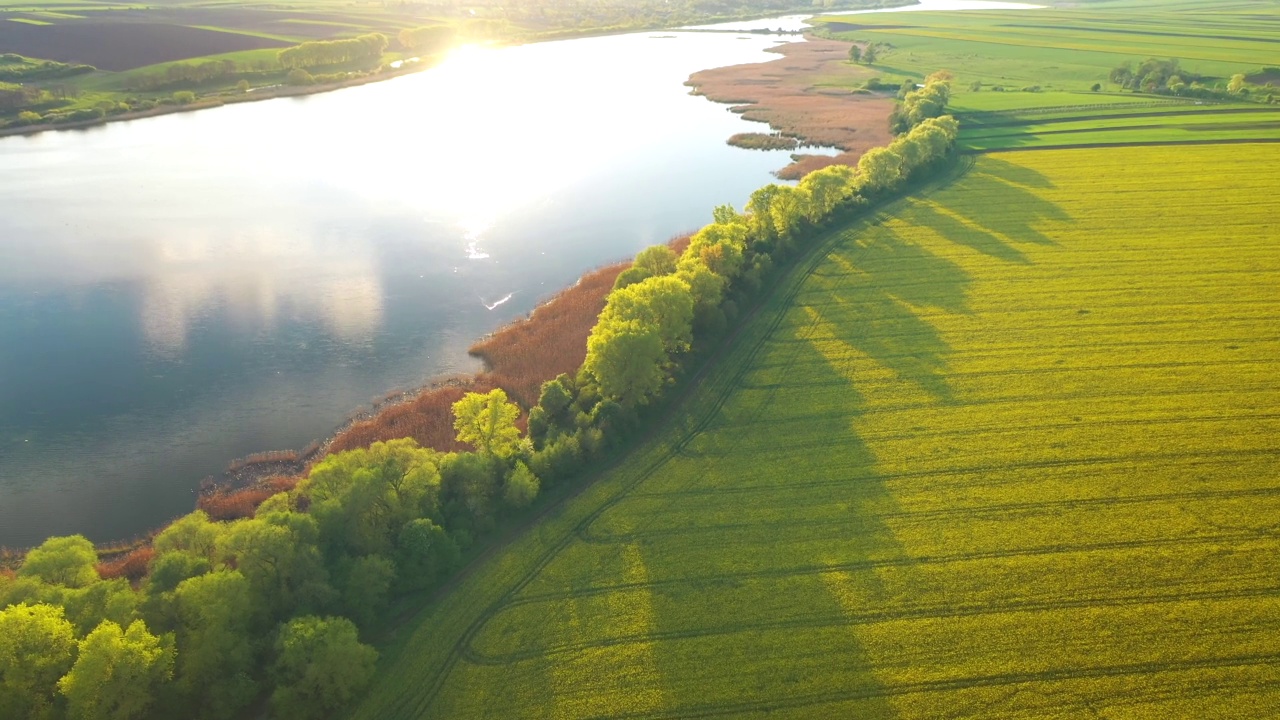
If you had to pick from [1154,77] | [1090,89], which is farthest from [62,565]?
[1154,77]

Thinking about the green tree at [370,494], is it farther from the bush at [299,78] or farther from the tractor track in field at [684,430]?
the bush at [299,78]

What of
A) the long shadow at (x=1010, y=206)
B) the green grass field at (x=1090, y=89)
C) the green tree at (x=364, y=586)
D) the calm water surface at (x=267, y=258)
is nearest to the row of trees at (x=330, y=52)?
the calm water surface at (x=267, y=258)

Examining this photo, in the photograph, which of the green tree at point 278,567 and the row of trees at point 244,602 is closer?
the row of trees at point 244,602

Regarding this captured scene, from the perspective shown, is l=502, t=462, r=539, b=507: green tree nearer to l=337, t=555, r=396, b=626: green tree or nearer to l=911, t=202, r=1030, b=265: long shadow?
l=337, t=555, r=396, b=626: green tree

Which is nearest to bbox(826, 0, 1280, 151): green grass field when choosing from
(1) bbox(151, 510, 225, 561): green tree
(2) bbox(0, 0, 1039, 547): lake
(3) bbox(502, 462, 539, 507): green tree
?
(2) bbox(0, 0, 1039, 547): lake

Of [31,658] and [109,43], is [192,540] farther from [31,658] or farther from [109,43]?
[109,43]
